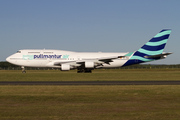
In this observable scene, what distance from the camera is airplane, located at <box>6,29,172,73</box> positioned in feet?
156

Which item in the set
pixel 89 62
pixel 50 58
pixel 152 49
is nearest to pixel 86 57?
pixel 89 62

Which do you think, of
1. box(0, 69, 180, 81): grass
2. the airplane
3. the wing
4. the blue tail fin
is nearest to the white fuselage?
the airplane

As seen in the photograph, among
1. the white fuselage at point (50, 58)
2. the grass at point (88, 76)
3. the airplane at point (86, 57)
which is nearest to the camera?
the grass at point (88, 76)

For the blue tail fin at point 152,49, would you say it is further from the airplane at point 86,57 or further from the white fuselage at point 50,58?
the white fuselage at point 50,58

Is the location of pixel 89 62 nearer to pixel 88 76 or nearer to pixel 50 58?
pixel 50 58

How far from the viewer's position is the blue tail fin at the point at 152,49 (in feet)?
166

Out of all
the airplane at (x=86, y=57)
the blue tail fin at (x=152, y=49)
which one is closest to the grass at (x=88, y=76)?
the airplane at (x=86, y=57)

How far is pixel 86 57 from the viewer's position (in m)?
50.1

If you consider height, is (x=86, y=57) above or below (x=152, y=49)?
below

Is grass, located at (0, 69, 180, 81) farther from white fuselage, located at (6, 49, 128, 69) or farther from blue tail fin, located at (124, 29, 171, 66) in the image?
blue tail fin, located at (124, 29, 171, 66)

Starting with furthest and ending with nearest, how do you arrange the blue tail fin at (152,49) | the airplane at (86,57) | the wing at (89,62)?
the blue tail fin at (152,49) → the airplane at (86,57) → the wing at (89,62)

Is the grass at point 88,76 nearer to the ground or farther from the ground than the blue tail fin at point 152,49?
nearer to the ground

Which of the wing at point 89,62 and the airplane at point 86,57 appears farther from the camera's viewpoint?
the airplane at point 86,57

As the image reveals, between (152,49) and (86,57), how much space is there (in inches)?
524
